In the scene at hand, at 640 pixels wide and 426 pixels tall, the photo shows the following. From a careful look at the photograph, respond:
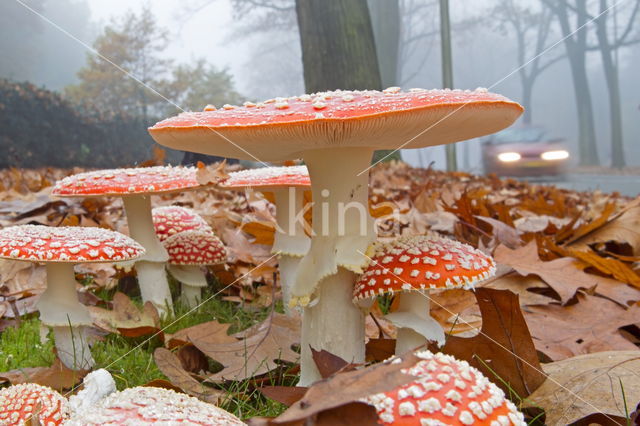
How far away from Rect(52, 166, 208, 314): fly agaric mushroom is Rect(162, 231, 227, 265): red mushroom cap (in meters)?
0.07

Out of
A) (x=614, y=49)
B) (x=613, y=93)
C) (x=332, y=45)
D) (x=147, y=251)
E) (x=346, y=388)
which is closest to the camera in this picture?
(x=346, y=388)

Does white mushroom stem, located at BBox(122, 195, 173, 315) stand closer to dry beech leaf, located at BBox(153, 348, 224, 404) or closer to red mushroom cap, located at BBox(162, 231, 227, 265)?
red mushroom cap, located at BBox(162, 231, 227, 265)

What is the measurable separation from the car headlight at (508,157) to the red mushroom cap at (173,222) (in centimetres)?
1313

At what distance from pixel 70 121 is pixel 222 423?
31.6ft

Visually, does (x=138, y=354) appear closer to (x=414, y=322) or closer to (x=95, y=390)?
(x=95, y=390)

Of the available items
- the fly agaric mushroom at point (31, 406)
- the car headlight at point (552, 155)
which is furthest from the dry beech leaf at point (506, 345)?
the car headlight at point (552, 155)

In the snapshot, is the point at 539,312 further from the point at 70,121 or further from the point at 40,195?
the point at 70,121

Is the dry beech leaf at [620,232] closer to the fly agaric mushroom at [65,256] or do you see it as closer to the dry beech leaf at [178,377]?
the dry beech leaf at [178,377]

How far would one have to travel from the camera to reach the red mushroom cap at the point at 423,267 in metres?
1.23

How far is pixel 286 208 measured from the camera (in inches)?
90.5

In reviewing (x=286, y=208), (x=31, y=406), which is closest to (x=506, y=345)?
(x=31, y=406)

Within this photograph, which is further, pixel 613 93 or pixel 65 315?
pixel 613 93

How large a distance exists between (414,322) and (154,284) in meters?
1.35

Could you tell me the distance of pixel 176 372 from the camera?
1469mm
